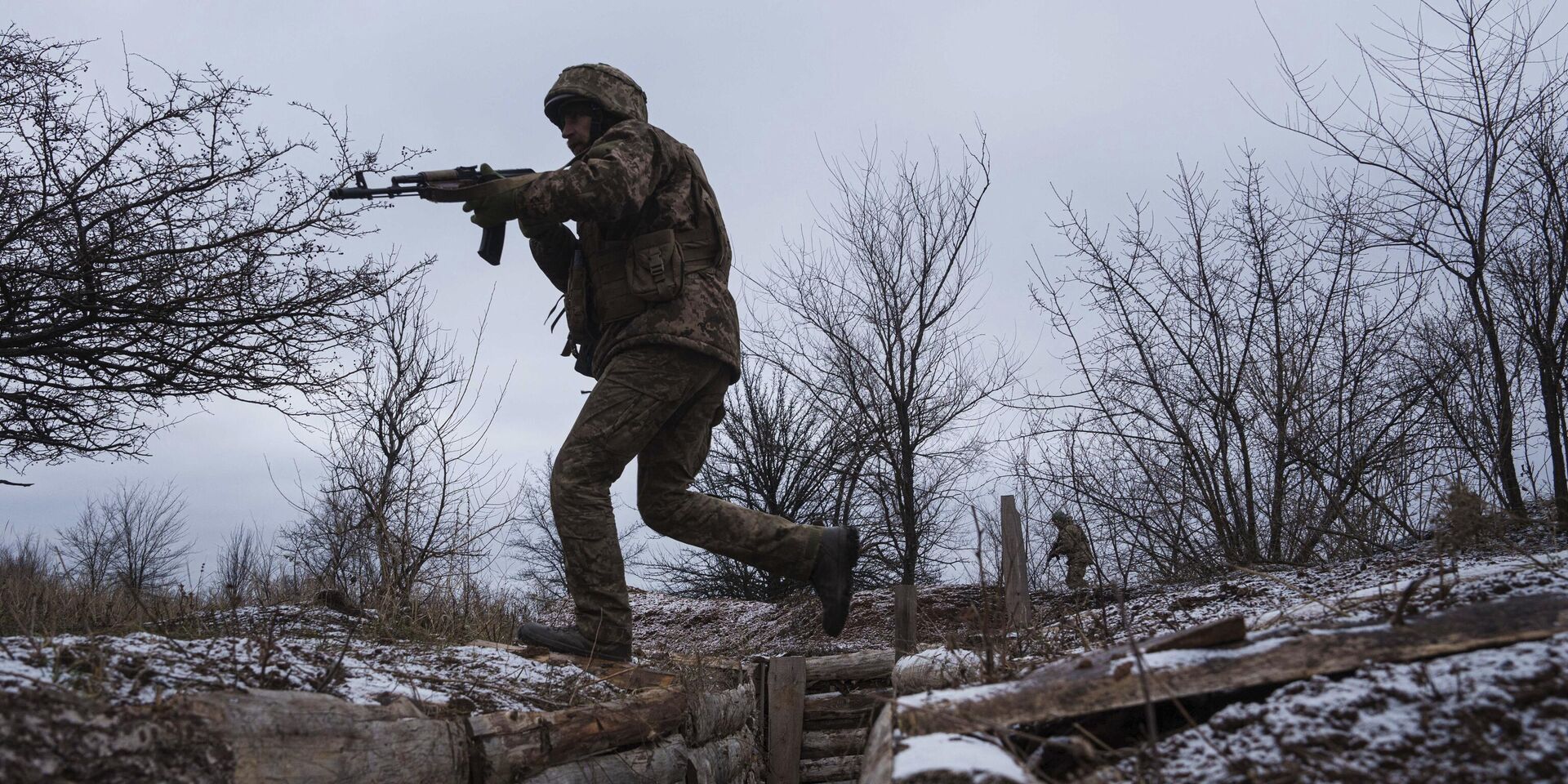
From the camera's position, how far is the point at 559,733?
8.30ft

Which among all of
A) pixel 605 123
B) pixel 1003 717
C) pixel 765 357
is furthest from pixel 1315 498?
pixel 765 357

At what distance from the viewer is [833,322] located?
10375 millimetres

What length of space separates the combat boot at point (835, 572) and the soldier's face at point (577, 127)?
182 centimetres

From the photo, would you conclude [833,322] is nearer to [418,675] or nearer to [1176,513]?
[1176,513]

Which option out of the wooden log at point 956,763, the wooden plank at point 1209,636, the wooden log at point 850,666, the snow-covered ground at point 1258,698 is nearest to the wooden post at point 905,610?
the wooden log at point 850,666

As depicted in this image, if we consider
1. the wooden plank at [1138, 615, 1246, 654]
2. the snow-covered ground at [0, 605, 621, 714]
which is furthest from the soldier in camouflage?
the wooden plank at [1138, 615, 1246, 654]

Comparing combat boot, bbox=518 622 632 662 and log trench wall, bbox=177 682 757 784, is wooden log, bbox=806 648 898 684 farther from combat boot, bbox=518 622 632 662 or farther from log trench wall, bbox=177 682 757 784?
combat boot, bbox=518 622 632 662

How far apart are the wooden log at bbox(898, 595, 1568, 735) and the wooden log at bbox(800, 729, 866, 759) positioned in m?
3.19

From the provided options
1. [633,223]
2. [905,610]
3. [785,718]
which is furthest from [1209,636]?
[905,610]

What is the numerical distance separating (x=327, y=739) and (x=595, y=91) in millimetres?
2629

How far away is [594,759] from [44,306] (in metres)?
4.61

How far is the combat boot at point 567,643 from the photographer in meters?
3.48

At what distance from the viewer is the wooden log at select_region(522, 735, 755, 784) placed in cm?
256

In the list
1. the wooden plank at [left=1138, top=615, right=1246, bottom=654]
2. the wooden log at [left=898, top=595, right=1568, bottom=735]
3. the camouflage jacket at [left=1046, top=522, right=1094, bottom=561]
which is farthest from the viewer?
the camouflage jacket at [left=1046, top=522, right=1094, bottom=561]
